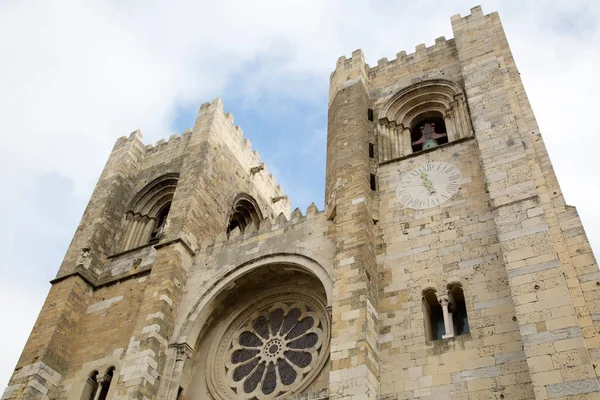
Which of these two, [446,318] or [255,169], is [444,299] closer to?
[446,318]

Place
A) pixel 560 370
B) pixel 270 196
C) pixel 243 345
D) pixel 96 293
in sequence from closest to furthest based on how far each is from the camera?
pixel 560 370 → pixel 243 345 → pixel 96 293 → pixel 270 196

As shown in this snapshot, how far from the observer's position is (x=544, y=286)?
869 cm

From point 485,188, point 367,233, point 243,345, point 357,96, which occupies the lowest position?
point 243,345

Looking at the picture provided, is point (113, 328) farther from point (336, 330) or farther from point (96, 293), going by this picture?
point (336, 330)

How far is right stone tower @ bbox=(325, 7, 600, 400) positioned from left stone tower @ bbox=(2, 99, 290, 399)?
357cm

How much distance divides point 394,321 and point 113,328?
249 inches

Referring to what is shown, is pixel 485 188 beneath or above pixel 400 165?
beneath

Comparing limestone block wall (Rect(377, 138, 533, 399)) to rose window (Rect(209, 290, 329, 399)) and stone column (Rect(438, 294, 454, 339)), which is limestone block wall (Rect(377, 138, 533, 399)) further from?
rose window (Rect(209, 290, 329, 399))

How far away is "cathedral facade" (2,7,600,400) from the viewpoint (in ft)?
29.8

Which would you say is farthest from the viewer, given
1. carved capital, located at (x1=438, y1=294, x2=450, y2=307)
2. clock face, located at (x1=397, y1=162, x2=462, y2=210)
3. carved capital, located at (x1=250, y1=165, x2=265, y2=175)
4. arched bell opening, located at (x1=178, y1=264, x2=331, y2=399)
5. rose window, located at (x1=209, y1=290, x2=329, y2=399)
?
carved capital, located at (x1=250, y1=165, x2=265, y2=175)

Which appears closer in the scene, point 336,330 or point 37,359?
point 336,330

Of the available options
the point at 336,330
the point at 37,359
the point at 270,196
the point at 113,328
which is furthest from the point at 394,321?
the point at 270,196

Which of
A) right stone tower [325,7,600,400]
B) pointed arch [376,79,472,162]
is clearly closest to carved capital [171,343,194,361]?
right stone tower [325,7,600,400]

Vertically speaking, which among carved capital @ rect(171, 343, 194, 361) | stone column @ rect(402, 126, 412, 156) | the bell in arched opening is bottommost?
carved capital @ rect(171, 343, 194, 361)
